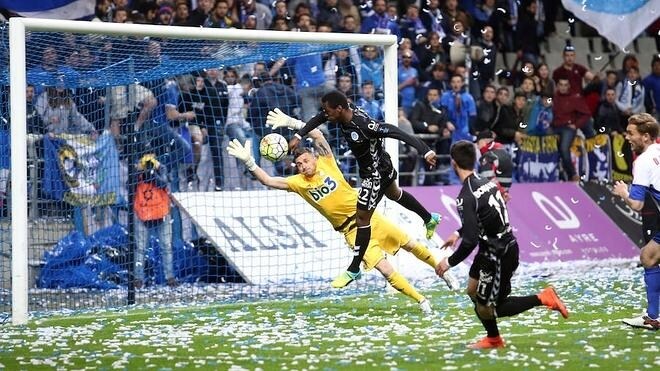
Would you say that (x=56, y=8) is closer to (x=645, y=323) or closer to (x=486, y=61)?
(x=486, y=61)

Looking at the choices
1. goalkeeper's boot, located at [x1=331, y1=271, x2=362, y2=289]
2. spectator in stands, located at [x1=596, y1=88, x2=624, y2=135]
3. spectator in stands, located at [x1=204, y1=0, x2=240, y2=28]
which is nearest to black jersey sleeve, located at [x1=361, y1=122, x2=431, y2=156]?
goalkeeper's boot, located at [x1=331, y1=271, x2=362, y2=289]

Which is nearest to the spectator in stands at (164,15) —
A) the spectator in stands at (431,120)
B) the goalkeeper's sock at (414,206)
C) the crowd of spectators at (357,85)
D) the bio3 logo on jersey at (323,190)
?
the crowd of spectators at (357,85)

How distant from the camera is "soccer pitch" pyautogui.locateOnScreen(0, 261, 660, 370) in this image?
33.8ft

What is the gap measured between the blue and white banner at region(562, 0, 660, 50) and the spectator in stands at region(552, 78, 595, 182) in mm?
1711

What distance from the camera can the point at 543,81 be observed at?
76.4ft

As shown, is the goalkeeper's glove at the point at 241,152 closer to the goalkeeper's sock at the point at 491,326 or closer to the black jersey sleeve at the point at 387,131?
the black jersey sleeve at the point at 387,131

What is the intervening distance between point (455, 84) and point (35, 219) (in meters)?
7.96

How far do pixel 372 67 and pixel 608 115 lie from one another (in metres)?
6.28

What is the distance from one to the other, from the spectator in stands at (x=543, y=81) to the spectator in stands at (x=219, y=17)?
20.8 ft

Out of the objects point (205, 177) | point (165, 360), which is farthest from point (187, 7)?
point (165, 360)

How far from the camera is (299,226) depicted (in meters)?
18.1

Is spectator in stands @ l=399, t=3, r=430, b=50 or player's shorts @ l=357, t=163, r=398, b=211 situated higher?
spectator in stands @ l=399, t=3, r=430, b=50

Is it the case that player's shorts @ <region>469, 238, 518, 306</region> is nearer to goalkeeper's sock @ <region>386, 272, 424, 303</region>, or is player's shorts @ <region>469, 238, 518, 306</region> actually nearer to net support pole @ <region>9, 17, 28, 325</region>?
goalkeeper's sock @ <region>386, 272, 424, 303</region>

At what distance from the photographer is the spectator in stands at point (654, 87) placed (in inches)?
981
